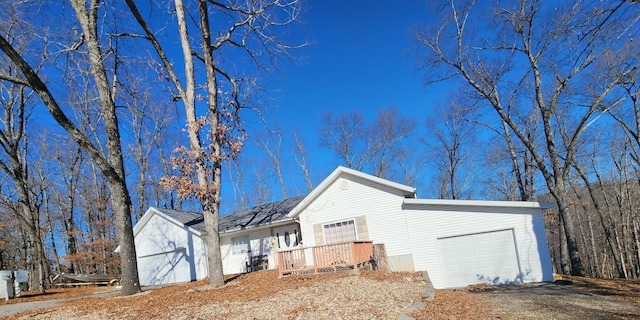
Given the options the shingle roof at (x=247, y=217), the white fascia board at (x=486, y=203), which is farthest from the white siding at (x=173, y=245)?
the white fascia board at (x=486, y=203)

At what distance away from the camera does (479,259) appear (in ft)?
41.3

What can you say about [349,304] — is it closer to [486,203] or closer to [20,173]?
[486,203]

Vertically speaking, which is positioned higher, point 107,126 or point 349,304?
point 107,126

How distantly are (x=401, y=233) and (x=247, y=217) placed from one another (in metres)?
8.61

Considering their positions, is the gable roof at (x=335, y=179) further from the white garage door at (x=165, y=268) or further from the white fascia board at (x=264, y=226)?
the white garage door at (x=165, y=268)

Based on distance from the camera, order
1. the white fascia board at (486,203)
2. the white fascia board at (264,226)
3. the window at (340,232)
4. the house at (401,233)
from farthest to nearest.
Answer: the white fascia board at (264,226) → the window at (340,232) → the house at (401,233) → the white fascia board at (486,203)

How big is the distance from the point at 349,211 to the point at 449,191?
1798 cm

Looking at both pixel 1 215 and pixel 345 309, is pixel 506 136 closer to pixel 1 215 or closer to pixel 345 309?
pixel 345 309

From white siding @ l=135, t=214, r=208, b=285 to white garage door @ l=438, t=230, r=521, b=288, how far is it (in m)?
10.8

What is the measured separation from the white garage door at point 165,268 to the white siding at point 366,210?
6941 millimetres

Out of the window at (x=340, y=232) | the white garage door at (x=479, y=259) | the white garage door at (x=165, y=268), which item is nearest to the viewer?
the white garage door at (x=479, y=259)

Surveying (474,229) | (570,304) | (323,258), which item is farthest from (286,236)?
(570,304)

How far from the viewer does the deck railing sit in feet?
38.5

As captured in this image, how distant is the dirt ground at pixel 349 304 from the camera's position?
5938 mm
